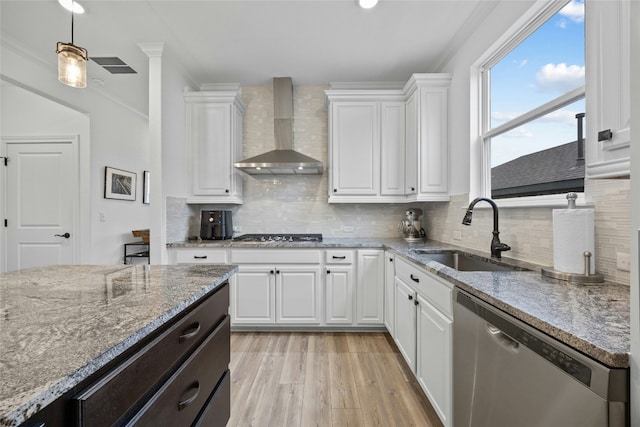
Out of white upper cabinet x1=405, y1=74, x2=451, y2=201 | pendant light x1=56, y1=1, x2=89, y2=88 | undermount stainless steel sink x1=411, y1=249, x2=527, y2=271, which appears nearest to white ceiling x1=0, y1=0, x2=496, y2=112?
white upper cabinet x1=405, y1=74, x2=451, y2=201

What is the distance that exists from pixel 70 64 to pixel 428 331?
242 cm

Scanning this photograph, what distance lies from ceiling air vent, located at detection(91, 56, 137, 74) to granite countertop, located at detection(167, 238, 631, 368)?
345cm

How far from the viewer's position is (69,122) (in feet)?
12.3

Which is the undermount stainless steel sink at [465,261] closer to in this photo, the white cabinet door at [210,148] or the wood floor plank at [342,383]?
the wood floor plank at [342,383]

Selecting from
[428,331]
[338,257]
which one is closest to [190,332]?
[428,331]

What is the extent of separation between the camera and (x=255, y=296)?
2.84 meters

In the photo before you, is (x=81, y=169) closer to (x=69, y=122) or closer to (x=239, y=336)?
(x=69, y=122)

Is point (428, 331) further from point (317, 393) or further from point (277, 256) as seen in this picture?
point (277, 256)

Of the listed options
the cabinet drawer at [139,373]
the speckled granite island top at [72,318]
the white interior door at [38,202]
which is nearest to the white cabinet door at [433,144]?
the speckled granite island top at [72,318]

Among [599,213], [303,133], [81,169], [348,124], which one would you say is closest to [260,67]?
[303,133]

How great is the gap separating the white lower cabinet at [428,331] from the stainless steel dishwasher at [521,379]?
0.10 metres

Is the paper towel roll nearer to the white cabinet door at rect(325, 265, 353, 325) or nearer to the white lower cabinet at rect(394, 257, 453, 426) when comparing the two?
the white lower cabinet at rect(394, 257, 453, 426)

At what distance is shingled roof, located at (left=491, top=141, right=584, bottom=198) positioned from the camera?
1.54 m

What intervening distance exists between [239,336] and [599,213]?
2.77 metres
